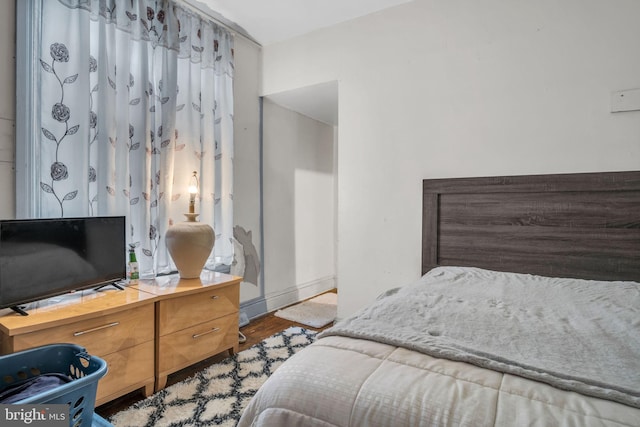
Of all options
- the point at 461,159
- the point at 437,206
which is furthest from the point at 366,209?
the point at 461,159

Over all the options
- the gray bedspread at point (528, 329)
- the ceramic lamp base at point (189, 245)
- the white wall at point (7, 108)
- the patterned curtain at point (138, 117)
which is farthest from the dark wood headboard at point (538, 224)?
the white wall at point (7, 108)

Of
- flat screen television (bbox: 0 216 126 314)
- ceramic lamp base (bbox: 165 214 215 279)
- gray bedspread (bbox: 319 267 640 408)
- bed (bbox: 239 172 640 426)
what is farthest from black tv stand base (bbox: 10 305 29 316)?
gray bedspread (bbox: 319 267 640 408)

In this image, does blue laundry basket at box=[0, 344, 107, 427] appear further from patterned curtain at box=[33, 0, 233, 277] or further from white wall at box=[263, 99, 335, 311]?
white wall at box=[263, 99, 335, 311]

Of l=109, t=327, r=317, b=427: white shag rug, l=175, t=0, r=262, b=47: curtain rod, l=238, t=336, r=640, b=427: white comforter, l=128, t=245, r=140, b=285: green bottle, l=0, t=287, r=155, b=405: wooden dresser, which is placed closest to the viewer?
l=238, t=336, r=640, b=427: white comforter

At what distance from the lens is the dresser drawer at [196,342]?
194 cm

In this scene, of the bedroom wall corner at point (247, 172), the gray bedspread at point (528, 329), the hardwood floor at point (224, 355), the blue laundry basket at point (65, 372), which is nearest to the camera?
the gray bedspread at point (528, 329)

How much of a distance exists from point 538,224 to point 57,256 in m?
2.74

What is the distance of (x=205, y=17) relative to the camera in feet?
8.85

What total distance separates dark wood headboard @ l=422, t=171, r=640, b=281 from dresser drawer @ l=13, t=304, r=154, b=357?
72.9 inches

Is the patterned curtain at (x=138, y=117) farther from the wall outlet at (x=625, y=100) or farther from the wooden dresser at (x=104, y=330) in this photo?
the wall outlet at (x=625, y=100)

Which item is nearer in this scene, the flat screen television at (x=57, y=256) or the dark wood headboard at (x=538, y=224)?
the flat screen television at (x=57, y=256)

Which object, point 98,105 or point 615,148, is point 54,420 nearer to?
point 98,105

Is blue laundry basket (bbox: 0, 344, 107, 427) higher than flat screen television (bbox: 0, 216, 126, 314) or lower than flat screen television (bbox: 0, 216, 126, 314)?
lower

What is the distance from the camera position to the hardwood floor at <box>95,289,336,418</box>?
5.75 feet
